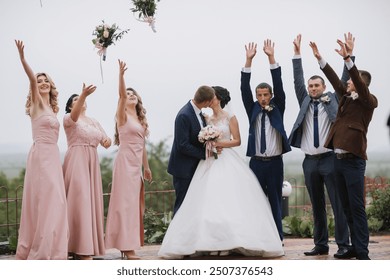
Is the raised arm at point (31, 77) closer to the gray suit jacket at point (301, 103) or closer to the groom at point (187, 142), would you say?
the groom at point (187, 142)

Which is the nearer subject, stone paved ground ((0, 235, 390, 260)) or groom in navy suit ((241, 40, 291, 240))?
stone paved ground ((0, 235, 390, 260))

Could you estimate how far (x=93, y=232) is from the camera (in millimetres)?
6367

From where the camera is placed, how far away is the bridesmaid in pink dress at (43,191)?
6023 mm

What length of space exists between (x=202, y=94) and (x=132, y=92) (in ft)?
2.14

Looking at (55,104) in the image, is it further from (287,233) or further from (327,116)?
(287,233)

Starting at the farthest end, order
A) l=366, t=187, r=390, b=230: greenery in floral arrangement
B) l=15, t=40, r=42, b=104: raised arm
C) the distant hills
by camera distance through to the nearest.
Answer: l=366, t=187, r=390, b=230: greenery in floral arrangement, the distant hills, l=15, t=40, r=42, b=104: raised arm

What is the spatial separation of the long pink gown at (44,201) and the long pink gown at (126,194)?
548 millimetres

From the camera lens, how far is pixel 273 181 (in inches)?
265

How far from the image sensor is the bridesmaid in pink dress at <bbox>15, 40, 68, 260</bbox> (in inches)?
237

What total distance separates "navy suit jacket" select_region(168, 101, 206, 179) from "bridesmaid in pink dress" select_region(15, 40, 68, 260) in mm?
1081

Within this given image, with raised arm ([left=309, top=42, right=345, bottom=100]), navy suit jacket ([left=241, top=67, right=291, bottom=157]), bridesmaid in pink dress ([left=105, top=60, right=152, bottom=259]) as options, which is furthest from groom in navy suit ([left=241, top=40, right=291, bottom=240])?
bridesmaid in pink dress ([left=105, top=60, right=152, bottom=259])

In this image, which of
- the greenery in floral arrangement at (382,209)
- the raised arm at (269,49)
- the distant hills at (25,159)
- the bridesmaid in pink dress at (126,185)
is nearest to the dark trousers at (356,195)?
the raised arm at (269,49)

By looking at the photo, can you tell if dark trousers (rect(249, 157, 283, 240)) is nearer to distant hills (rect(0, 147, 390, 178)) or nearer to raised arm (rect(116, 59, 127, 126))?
distant hills (rect(0, 147, 390, 178))
